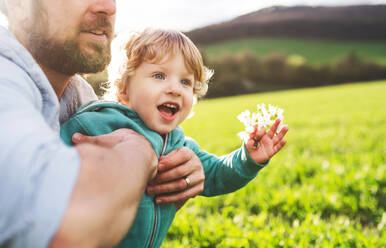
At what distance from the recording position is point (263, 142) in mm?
2215

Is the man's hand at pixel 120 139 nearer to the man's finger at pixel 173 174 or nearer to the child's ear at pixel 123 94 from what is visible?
the man's finger at pixel 173 174

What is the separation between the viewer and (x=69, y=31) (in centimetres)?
186

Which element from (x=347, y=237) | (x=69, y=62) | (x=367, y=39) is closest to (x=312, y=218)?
(x=347, y=237)

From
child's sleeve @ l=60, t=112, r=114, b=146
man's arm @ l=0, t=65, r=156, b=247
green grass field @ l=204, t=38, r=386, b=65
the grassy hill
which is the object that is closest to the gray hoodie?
man's arm @ l=0, t=65, r=156, b=247

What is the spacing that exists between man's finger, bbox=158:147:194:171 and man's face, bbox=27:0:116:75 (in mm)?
691

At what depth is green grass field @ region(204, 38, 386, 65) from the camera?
62219 mm

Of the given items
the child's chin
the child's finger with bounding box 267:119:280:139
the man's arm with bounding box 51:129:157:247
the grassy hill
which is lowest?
the grassy hill

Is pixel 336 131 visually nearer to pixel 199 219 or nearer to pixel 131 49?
pixel 199 219

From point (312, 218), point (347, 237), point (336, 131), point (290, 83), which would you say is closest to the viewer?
point (347, 237)

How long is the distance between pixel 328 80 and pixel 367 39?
57.5ft

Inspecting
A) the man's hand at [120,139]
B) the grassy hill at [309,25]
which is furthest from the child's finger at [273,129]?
the grassy hill at [309,25]

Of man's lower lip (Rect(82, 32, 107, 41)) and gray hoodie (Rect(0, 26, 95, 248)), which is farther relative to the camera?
Result: man's lower lip (Rect(82, 32, 107, 41))

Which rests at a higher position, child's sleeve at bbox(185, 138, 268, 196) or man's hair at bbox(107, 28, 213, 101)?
man's hair at bbox(107, 28, 213, 101)

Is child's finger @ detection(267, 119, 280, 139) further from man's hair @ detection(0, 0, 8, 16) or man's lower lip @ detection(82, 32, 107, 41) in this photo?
man's hair @ detection(0, 0, 8, 16)
